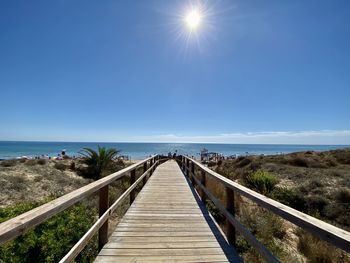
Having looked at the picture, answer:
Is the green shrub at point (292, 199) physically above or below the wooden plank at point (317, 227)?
below

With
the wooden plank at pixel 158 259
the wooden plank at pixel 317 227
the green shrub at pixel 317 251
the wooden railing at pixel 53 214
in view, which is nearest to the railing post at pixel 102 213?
the wooden railing at pixel 53 214

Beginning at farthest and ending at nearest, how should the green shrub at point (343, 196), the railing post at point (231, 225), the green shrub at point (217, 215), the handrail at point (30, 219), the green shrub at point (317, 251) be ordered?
1. the green shrub at point (343, 196)
2. the green shrub at point (217, 215)
3. the green shrub at point (317, 251)
4. the railing post at point (231, 225)
5. the handrail at point (30, 219)

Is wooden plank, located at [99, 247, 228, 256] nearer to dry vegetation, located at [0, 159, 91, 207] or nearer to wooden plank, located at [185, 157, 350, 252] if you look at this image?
wooden plank, located at [185, 157, 350, 252]

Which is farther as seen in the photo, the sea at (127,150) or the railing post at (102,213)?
the sea at (127,150)

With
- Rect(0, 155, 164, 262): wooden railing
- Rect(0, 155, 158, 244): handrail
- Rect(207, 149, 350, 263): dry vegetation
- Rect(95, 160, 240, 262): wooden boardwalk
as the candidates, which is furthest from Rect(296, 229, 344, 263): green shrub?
Rect(0, 155, 158, 244): handrail

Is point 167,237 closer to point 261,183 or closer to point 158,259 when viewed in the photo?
point 158,259

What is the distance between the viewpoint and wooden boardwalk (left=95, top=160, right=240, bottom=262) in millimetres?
2906

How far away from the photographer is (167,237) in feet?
11.6

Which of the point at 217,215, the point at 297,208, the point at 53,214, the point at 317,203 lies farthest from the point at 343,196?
the point at 53,214

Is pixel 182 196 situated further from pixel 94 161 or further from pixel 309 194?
pixel 94 161

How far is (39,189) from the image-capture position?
31.3 ft

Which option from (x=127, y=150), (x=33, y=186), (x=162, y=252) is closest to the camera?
(x=162, y=252)

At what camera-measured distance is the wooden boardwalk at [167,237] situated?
2906 millimetres

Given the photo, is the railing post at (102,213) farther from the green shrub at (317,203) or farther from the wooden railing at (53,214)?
the green shrub at (317,203)
